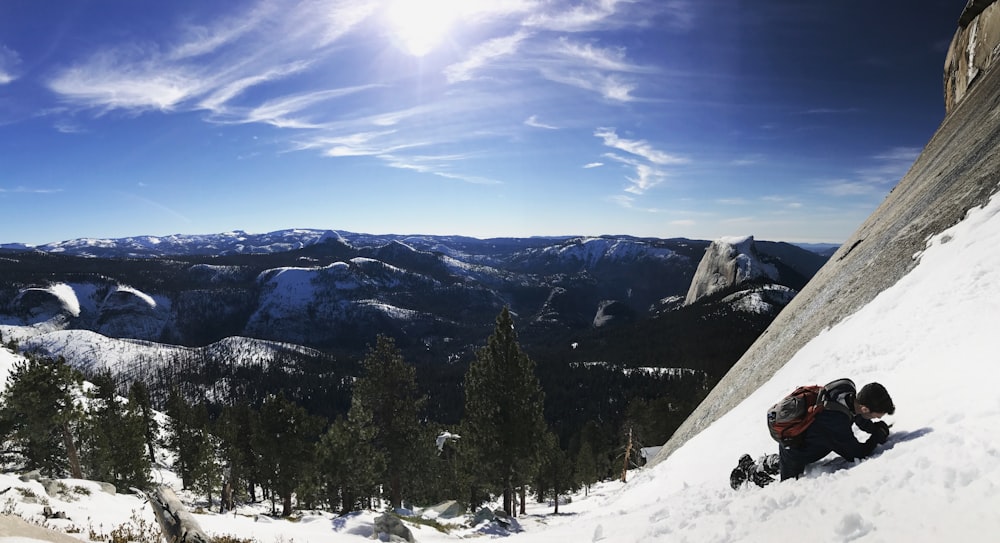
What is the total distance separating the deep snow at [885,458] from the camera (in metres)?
5.72

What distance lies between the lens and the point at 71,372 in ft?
120

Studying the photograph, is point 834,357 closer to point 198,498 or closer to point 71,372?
point 71,372

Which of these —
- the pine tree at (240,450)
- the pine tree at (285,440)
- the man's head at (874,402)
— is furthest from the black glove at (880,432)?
the pine tree at (240,450)

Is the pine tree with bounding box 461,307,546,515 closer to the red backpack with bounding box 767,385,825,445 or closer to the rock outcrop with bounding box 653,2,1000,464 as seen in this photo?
the rock outcrop with bounding box 653,2,1000,464

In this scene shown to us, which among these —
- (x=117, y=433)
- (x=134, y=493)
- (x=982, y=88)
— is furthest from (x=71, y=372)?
(x=982, y=88)

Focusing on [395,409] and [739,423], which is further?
[395,409]

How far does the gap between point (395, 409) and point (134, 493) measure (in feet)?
62.0

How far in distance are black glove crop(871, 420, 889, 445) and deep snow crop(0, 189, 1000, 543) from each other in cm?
14

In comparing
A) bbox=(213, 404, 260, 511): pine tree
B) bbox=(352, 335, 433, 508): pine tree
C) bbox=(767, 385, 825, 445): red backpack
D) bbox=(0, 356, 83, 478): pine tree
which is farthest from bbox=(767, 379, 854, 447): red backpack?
bbox=(213, 404, 260, 511): pine tree

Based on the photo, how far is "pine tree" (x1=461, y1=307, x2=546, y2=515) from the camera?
105 ft

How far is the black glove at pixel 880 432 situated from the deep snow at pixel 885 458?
144mm

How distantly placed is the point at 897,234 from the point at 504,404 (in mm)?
23816

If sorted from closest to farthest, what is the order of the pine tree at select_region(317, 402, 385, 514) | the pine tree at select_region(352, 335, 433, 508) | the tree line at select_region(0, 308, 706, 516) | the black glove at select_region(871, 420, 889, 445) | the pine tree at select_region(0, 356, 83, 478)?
1. the black glove at select_region(871, 420, 889, 445)
2. the tree line at select_region(0, 308, 706, 516)
3. the pine tree at select_region(0, 356, 83, 478)
4. the pine tree at select_region(317, 402, 385, 514)
5. the pine tree at select_region(352, 335, 433, 508)

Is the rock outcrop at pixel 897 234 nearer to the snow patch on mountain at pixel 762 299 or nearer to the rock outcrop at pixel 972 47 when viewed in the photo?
the rock outcrop at pixel 972 47
